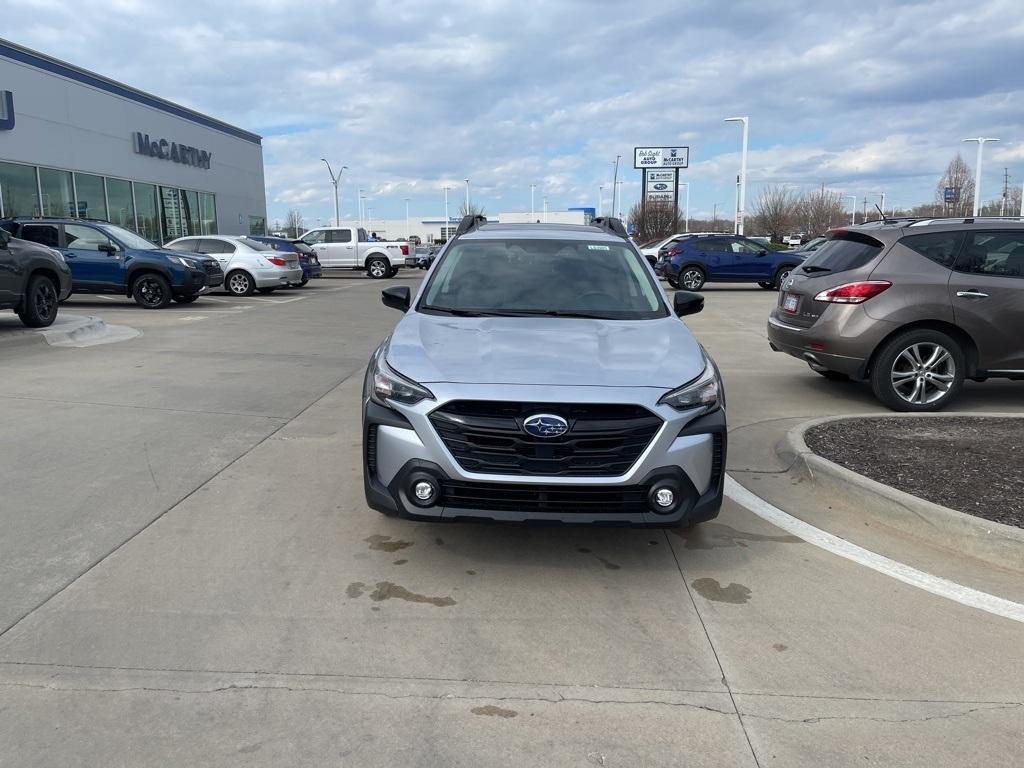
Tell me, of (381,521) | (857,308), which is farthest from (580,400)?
(857,308)

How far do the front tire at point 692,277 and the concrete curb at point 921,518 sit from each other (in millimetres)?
19196

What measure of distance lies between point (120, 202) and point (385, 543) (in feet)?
91.5

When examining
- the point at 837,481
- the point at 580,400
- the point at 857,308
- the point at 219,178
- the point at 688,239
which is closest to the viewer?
the point at 580,400

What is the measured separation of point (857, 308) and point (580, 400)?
4647 millimetres

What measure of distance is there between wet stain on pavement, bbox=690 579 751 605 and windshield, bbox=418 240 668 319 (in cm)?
168

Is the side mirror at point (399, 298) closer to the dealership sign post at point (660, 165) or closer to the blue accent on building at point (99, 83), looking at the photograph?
the blue accent on building at point (99, 83)

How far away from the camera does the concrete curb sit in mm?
4129

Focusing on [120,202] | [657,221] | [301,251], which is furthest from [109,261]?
[657,221]

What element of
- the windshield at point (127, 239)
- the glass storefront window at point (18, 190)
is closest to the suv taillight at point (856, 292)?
the windshield at point (127, 239)

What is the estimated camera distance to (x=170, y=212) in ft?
103

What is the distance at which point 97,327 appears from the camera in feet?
41.4

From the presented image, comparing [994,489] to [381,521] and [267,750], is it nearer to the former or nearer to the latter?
[381,521]

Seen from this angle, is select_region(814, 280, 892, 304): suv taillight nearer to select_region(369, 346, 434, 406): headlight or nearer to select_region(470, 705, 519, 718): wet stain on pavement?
select_region(369, 346, 434, 406): headlight

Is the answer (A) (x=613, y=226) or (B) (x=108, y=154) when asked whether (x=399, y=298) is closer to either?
(A) (x=613, y=226)
